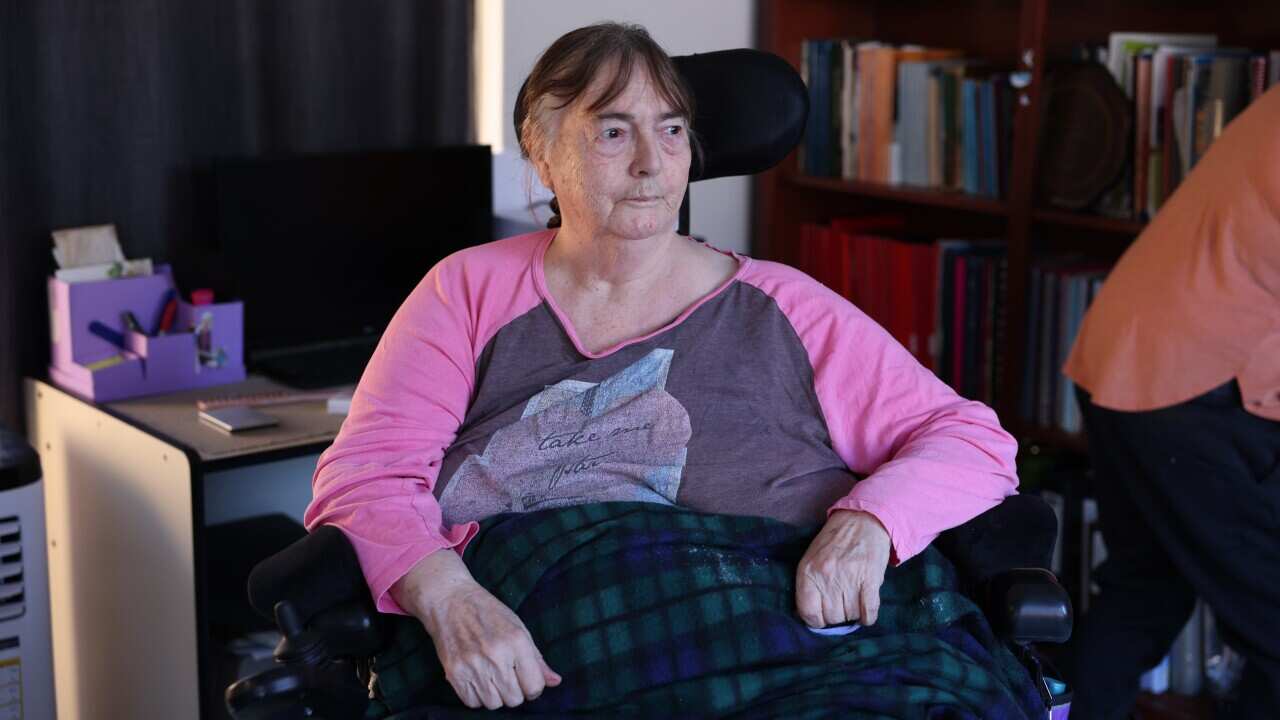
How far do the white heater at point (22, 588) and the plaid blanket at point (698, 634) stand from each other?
34.5 inches

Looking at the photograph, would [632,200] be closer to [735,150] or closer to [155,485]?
[735,150]

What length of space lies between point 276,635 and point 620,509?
45.3 inches

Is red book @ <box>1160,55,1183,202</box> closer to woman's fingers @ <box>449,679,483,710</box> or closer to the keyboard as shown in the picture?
the keyboard

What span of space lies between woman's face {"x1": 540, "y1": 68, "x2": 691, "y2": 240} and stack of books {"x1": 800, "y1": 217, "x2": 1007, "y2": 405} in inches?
58.3

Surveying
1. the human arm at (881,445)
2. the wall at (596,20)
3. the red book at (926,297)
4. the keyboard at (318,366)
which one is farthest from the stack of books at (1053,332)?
the keyboard at (318,366)

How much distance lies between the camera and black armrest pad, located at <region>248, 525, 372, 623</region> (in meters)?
1.50

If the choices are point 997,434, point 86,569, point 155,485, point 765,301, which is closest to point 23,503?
point 155,485

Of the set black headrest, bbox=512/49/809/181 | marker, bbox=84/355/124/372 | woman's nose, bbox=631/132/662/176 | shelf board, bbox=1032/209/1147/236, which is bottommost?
marker, bbox=84/355/124/372

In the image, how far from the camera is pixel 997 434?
1.71 metres

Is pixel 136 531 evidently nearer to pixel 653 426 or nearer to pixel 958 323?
pixel 653 426

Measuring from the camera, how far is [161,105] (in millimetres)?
2602

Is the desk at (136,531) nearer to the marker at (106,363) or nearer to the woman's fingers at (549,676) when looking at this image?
the marker at (106,363)

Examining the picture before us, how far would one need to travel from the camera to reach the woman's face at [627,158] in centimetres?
171

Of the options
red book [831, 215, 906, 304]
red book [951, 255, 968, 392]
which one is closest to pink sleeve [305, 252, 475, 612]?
red book [951, 255, 968, 392]
